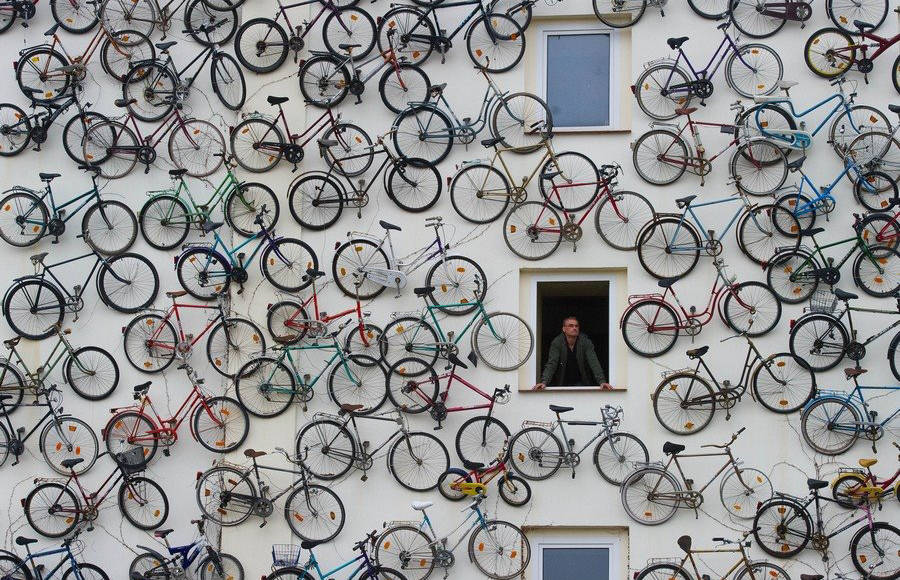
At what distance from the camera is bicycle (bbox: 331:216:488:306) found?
84.4ft

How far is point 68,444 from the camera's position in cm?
2595

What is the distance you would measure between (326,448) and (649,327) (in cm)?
447

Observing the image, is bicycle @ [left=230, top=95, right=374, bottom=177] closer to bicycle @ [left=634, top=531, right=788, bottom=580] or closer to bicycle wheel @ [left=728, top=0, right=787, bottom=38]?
bicycle wheel @ [left=728, top=0, right=787, bottom=38]

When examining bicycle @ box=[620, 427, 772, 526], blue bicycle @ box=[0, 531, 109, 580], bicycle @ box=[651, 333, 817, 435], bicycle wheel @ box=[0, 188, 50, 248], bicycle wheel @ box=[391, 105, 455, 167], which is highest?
bicycle wheel @ box=[391, 105, 455, 167]

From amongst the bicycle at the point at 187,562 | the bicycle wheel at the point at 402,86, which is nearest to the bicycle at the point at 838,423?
the bicycle wheel at the point at 402,86

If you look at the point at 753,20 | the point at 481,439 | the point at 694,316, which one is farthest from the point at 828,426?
the point at 753,20

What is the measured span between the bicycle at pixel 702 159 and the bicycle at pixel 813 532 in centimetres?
418

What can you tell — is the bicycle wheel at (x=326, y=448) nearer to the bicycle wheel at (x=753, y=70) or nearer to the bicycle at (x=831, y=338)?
the bicycle at (x=831, y=338)

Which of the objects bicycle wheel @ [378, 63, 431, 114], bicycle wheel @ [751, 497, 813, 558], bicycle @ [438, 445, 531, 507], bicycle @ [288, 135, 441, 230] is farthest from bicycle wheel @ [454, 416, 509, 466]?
bicycle wheel @ [378, 63, 431, 114]

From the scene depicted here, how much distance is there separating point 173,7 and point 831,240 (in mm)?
9823

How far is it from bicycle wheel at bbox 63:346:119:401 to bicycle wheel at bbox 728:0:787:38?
9.61 m

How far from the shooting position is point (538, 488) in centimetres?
2500

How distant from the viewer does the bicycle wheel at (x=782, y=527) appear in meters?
24.4

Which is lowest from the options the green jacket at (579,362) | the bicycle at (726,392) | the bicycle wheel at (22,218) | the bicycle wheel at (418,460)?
the bicycle wheel at (418,460)
